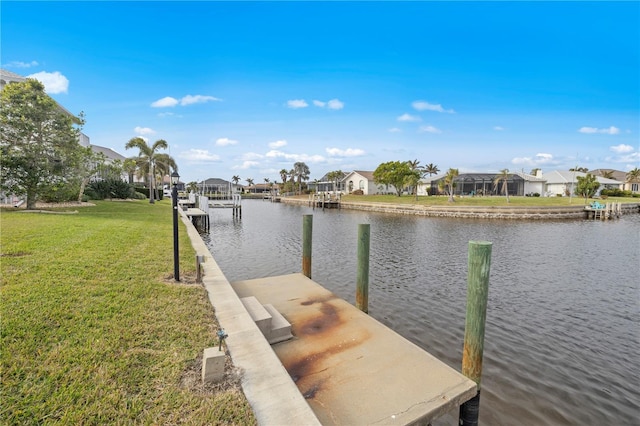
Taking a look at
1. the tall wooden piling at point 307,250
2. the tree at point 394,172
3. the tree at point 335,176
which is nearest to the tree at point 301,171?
the tree at point 335,176

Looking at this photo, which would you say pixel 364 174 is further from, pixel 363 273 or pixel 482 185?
pixel 363 273

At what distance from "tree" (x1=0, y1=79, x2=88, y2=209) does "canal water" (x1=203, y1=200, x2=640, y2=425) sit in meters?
10.9

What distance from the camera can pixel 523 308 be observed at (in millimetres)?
10016

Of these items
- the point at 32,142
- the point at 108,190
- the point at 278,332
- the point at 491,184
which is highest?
the point at 32,142

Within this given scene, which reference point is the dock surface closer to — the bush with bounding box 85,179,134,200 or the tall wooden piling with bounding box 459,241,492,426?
the tall wooden piling with bounding box 459,241,492,426

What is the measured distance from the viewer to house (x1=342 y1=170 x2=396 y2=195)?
75.0 meters

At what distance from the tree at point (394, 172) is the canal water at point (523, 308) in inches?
1520

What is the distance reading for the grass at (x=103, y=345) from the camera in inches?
127

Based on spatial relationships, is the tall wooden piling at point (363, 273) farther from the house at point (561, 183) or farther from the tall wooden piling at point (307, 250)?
the house at point (561, 183)

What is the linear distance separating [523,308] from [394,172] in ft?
169

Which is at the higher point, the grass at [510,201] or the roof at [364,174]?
the roof at [364,174]

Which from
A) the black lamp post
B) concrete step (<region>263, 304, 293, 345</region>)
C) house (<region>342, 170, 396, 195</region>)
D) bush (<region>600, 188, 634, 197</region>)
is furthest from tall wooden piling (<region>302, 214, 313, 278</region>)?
bush (<region>600, 188, 634, 197</region>)

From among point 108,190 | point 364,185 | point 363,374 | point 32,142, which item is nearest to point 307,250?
point 363,374

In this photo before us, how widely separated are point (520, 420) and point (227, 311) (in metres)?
5.21
